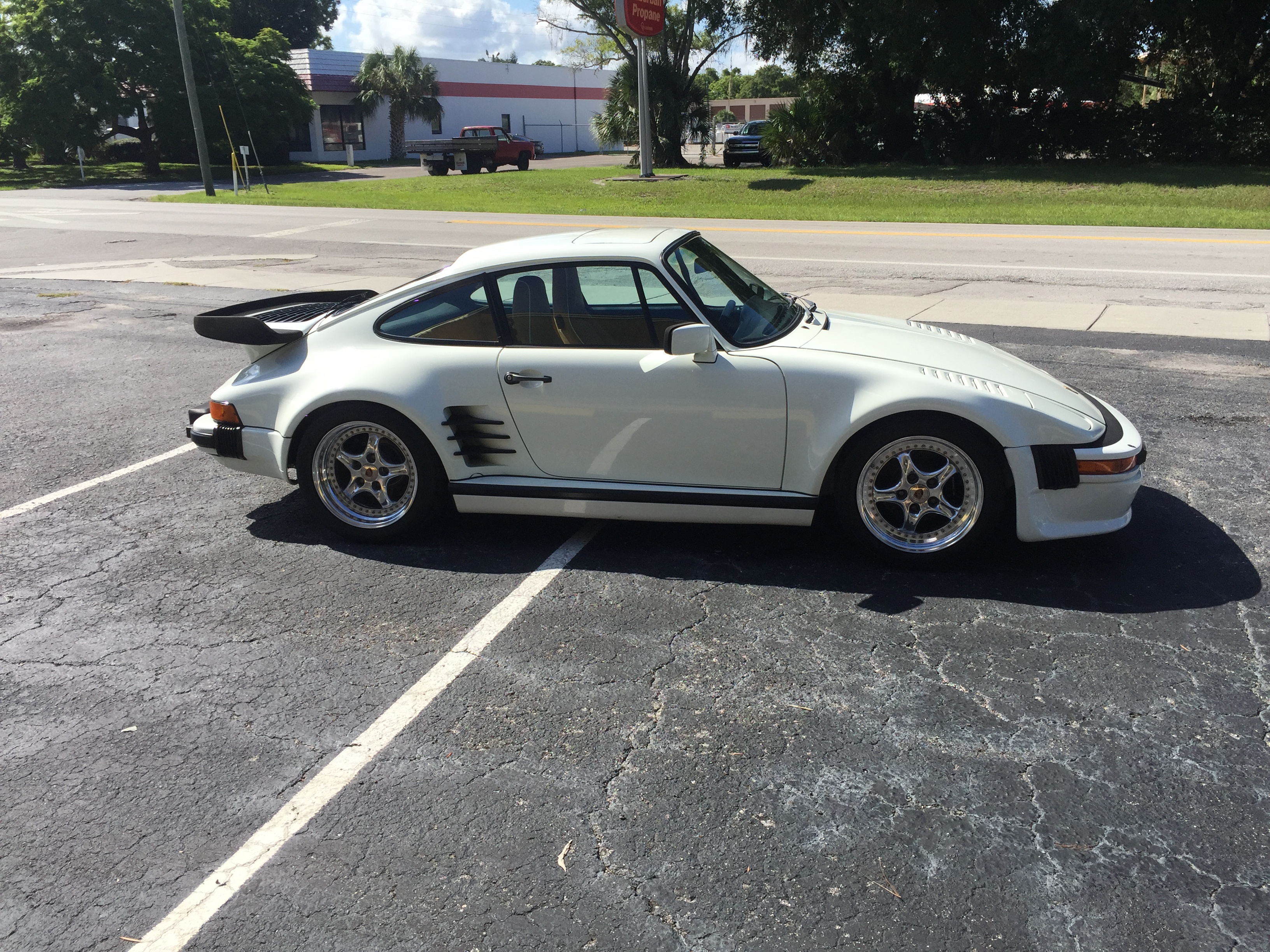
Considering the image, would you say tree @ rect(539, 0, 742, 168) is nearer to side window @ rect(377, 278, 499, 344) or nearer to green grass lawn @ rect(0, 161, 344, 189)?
green grass lawn @ rect(0, 161, 344, 189)

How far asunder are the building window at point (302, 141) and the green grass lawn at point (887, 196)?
26520 millimetres

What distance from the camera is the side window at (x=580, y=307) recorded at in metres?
4.62

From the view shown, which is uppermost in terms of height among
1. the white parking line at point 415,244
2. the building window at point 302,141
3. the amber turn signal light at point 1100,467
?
the building window at point 302,141

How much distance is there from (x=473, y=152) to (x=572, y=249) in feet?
125

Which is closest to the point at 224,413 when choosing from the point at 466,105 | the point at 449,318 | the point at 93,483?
the point at 449,318

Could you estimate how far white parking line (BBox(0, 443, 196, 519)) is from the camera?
5.56 metres

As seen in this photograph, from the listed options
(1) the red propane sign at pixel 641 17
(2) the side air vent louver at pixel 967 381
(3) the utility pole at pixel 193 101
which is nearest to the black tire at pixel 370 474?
(2) the side air vent louver at pixel 967 381

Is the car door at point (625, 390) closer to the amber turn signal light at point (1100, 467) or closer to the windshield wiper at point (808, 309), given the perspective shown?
the windshield wiper at point (808, 309)

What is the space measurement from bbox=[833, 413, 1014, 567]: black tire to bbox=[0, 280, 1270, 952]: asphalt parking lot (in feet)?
0.48

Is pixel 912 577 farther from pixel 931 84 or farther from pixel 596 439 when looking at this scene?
pixel 931 84

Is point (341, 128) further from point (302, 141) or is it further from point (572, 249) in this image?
point (572, 249)

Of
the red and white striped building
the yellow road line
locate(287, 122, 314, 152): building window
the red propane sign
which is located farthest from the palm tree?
the yellow road line

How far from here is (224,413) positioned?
5.06m

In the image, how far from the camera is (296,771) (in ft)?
10.5
